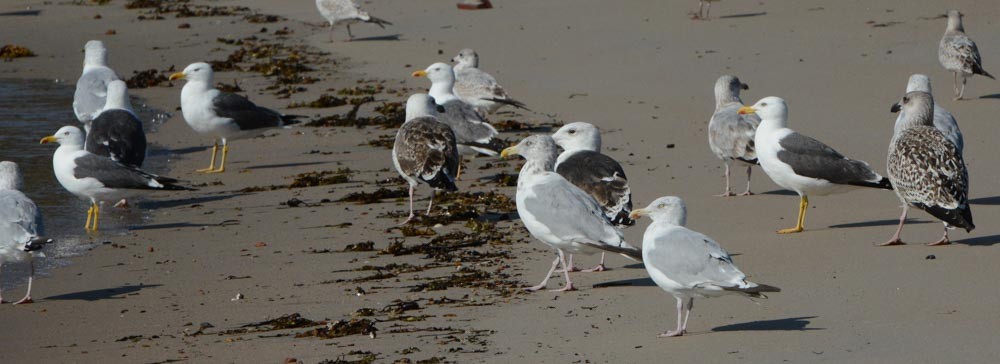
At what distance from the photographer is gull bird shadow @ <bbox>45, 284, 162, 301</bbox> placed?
8.41m

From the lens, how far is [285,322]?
24.3ft

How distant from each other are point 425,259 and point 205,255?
1.72 m

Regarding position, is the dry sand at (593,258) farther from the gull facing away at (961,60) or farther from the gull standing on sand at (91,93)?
the gull standing on sand at (91,93)

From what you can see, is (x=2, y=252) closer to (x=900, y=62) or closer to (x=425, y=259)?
(x=425, y=259)

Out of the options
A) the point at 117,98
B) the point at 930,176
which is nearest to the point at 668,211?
the point at 930,176

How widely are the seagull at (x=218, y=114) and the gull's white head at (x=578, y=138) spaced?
15.9 ft

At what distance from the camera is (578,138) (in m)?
9.84

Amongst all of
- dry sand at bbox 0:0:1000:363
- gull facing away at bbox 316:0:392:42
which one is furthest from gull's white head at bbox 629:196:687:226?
gull facing away at bbox 316:0:392:42

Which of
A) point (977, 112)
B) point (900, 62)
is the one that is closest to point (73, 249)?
point (977, 112)

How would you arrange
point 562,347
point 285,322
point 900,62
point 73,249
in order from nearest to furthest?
point 562,347 < point 285,322 < point 73,249 < point 900,62

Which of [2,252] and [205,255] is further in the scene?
[205,255]

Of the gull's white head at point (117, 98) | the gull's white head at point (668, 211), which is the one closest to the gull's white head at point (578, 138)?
the gull's white head at point (668, 211)

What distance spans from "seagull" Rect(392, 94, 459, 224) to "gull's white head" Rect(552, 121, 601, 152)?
1210 mm

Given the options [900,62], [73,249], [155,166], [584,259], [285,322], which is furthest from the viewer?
[900,62]
